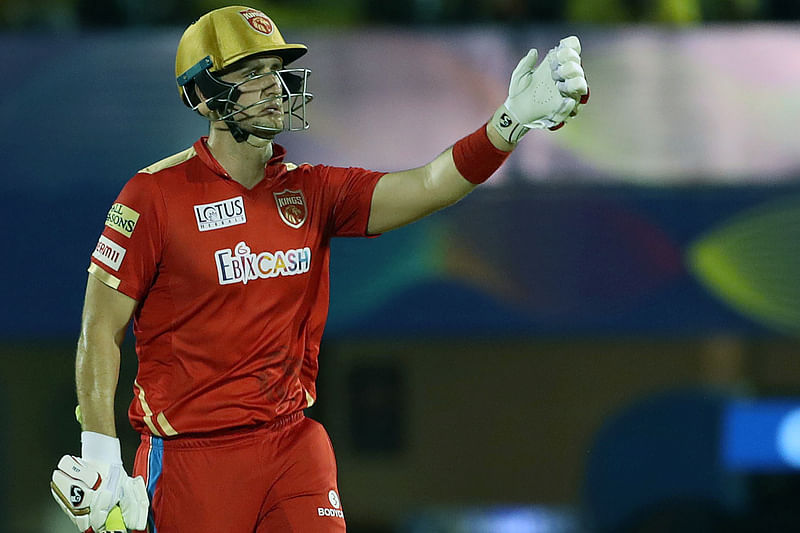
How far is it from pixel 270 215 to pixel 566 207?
8.64ft

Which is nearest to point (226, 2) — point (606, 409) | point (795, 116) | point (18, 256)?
point (18, 256)

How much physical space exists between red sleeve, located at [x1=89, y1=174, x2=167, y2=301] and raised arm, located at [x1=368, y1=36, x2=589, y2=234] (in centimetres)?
57

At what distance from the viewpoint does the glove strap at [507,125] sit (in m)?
3.18

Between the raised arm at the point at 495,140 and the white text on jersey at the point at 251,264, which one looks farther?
the white text on jersey at the point at 251,264

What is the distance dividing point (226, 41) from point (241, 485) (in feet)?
3.63

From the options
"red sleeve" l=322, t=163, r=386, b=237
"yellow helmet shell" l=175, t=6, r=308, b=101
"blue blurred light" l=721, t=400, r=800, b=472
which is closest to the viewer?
"yellow helmet shell" l=175, t=6, r=308, b=101

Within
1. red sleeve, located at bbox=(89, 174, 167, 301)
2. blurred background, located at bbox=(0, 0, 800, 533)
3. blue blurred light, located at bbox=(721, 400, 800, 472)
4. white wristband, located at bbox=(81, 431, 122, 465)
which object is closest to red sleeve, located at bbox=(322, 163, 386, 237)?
red sleeve, located at bbox=(89, 174, 167, 301)

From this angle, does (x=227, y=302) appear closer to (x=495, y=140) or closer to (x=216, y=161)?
(x=216, y=161)

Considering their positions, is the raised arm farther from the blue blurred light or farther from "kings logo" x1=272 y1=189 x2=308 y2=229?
the blue blurred light

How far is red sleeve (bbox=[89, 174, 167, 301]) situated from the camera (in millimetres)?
3117

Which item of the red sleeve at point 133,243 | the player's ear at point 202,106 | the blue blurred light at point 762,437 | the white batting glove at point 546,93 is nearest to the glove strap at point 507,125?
the white batting glove at point 546,93

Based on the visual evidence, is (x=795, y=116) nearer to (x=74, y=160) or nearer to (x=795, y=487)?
(x=795, y=487)

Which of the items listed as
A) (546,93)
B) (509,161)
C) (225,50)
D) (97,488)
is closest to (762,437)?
(509,161)

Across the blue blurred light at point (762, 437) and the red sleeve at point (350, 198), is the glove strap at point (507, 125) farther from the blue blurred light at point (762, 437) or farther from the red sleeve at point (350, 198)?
the blue blurred light at point (762, 437)
